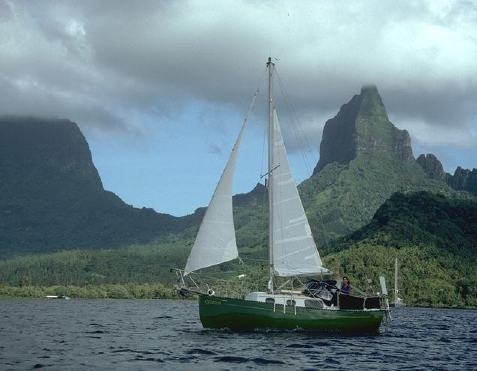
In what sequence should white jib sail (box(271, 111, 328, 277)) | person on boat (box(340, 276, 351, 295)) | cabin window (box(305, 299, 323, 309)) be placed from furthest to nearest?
person on boat (box(340, 276, 351, 295)) < cabin window (box(305, 299, 323, 309)) < white jib sail (box(271, 111, 328, 277))

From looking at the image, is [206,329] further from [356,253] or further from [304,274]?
[356,253]

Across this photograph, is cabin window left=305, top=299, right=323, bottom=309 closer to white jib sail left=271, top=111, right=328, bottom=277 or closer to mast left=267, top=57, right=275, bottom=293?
white jib sail left=271, top=111, right=328, bottom=277

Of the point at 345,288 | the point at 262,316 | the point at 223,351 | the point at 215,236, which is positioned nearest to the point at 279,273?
the point at 262,316

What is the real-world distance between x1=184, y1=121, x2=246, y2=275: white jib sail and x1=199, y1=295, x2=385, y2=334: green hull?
15.2 feet

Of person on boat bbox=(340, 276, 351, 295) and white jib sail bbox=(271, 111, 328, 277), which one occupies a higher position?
white jib sail bbox=(271, 111, 328, 277)

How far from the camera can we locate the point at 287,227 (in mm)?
52812

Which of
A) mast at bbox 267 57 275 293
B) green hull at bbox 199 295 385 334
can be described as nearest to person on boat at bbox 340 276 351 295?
green hull at bbox 199 295 385 334

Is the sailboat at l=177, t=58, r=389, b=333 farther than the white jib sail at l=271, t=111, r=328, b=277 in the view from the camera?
No

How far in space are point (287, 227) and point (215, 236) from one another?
6.73 m

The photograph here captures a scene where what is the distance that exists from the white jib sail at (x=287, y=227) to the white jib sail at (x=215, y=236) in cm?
456

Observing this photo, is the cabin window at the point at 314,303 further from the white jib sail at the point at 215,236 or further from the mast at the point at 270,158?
the white jib sail at the point at 215,236

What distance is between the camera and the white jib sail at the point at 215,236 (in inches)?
1921

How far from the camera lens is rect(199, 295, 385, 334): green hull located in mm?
51781

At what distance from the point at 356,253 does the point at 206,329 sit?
477ft
